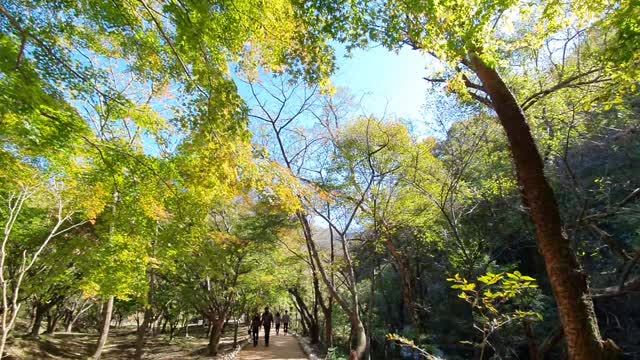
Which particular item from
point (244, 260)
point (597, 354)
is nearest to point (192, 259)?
point (244, 260)

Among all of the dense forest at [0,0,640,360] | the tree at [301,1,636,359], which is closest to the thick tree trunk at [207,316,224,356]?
the dense forest at [0,0,640,360]

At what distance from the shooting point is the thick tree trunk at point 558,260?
10.7 ft

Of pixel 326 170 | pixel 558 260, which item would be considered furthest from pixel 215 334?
pixel 558 260

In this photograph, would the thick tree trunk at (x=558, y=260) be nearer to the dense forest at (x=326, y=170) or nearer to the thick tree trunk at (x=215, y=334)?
the dense forest at (x=326, y=170)

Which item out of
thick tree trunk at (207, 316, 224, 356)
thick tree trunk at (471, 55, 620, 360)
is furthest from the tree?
thick tree trunk at (207, 316, 224, 356)

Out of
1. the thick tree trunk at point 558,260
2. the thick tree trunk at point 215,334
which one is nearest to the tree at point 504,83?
the thick tree trunk at point 558,260

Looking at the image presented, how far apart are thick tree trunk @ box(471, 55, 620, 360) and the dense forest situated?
18mm

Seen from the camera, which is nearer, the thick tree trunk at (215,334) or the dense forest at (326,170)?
the dense forest at (326,170)

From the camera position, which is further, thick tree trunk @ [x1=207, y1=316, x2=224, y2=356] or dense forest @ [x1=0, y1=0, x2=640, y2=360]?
thick tree trunk @ [x1=207, y1=316, x2=224, y2=356]

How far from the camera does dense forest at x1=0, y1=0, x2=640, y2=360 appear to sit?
3.94 meters

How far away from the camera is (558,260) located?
339 centimetres

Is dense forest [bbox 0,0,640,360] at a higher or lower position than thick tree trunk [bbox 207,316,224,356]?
higher

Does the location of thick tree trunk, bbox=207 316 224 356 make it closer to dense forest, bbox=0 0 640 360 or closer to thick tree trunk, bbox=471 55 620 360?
dense forest, bbox=0 0 640 360

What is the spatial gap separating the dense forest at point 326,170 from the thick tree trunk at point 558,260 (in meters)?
0.02
